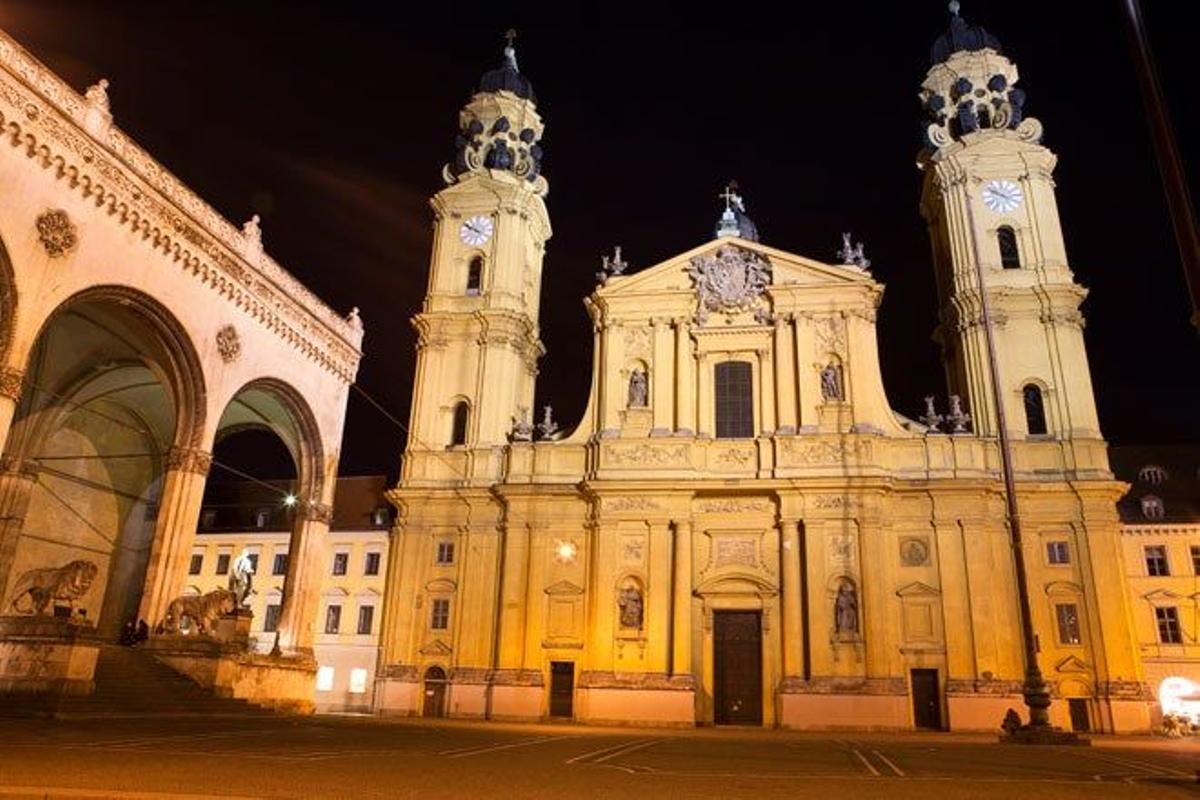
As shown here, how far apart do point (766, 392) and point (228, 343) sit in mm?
19353

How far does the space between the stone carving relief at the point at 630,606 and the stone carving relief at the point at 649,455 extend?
4.56 m

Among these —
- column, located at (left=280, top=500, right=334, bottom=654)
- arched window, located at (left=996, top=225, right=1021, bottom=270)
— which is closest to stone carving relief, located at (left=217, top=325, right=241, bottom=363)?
column, located at (left=280, top=500, right=334, bottom=654)

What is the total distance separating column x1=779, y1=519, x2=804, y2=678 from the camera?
27781 mm

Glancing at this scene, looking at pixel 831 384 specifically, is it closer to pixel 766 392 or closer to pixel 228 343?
pixel 766 392

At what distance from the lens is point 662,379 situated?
1276 inches

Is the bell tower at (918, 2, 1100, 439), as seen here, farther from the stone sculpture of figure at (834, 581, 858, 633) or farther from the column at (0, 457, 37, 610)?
the column at (0, 457, 37, 610)

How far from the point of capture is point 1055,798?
7797 mm

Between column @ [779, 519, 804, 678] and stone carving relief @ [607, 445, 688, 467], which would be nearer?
column @ [779, 519, 804, 678]

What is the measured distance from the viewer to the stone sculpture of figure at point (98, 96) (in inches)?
736

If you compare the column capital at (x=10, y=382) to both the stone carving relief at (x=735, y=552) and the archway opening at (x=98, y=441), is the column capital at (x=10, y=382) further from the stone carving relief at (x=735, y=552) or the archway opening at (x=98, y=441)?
the stone carving relief at (x=735, y=552)

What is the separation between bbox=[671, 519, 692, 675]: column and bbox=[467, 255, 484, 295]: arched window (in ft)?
49.2

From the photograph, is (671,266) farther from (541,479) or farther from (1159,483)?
(1159,483)

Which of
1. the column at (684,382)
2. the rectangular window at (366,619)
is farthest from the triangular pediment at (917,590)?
the rectangular window at (366,619)

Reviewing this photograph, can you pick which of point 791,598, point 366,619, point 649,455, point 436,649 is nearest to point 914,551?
point 791,598
